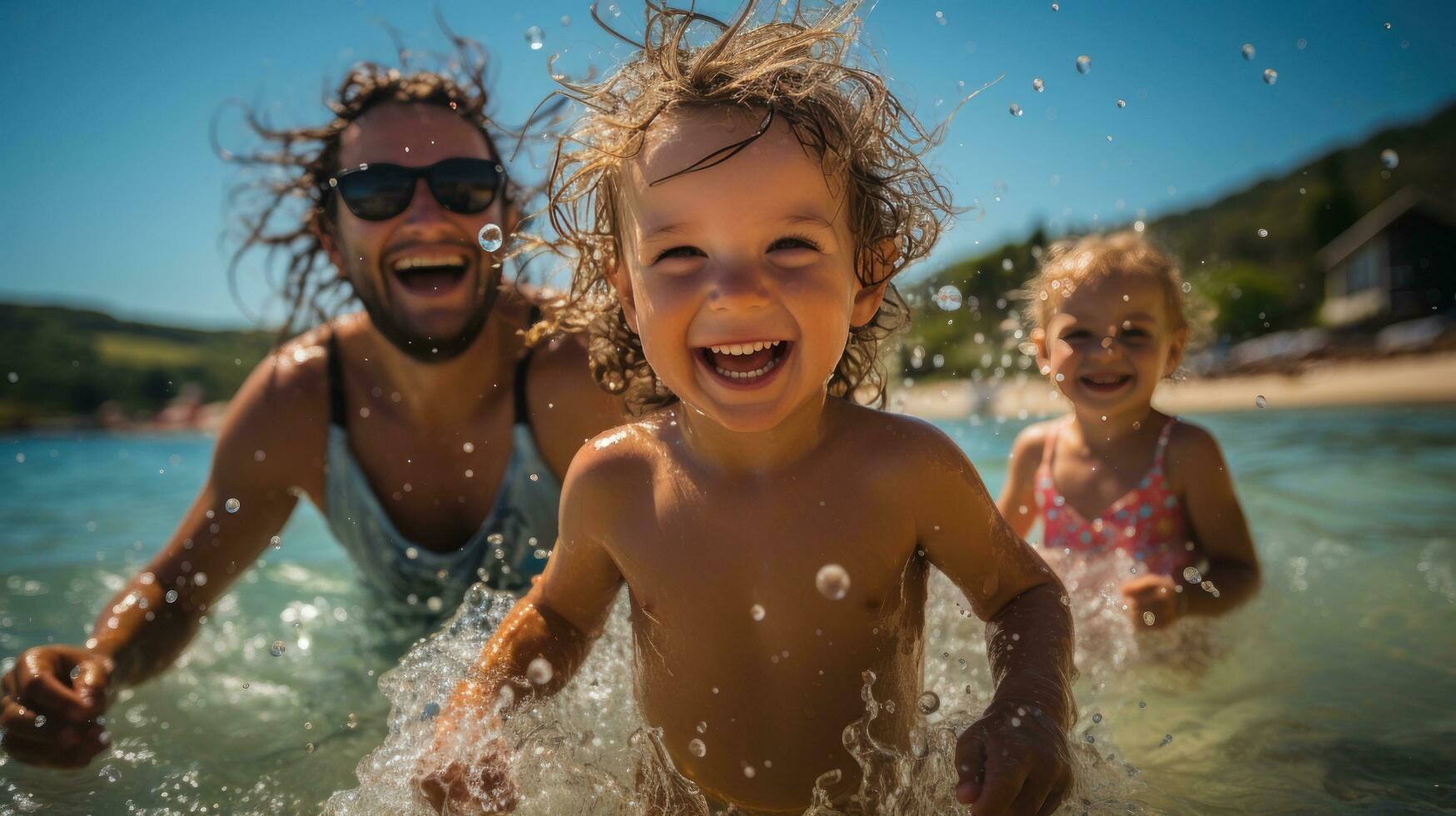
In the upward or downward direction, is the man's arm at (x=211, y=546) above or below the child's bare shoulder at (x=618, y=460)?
below

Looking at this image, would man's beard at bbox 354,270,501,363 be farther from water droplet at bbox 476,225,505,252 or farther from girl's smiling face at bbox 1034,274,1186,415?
girl's smiling face at bbox 1034,274,1186,415

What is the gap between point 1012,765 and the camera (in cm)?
146

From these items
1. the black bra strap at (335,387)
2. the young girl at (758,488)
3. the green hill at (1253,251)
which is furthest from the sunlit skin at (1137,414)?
the black bra strap at (335,387)

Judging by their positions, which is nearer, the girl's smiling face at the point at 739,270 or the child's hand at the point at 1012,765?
the child's hand at the point at 1012,765

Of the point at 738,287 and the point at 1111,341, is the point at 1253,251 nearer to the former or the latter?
the point at 1111,341

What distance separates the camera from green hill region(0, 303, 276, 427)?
2628cm

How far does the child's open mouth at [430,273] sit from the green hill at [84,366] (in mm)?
24028

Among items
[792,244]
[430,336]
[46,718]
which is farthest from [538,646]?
[430,336]

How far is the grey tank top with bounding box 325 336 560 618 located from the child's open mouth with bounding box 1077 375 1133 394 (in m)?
1.77

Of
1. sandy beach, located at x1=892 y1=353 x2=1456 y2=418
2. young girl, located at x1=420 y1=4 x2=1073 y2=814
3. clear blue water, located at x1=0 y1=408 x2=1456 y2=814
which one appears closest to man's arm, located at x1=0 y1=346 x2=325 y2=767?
clear blue water, located at x1=0 y1=408 x2=1456 y2=814

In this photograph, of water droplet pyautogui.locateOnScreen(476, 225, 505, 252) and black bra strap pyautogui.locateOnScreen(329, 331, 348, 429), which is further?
black bra strap pyautogui.locateOnScreen(329, 331, 348, 429)

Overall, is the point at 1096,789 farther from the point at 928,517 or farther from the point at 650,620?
the point at 650,620

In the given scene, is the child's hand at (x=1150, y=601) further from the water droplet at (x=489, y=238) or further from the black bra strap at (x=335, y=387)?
the black bra strap at (x=335, y=387)

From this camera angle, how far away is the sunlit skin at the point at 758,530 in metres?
1.73
